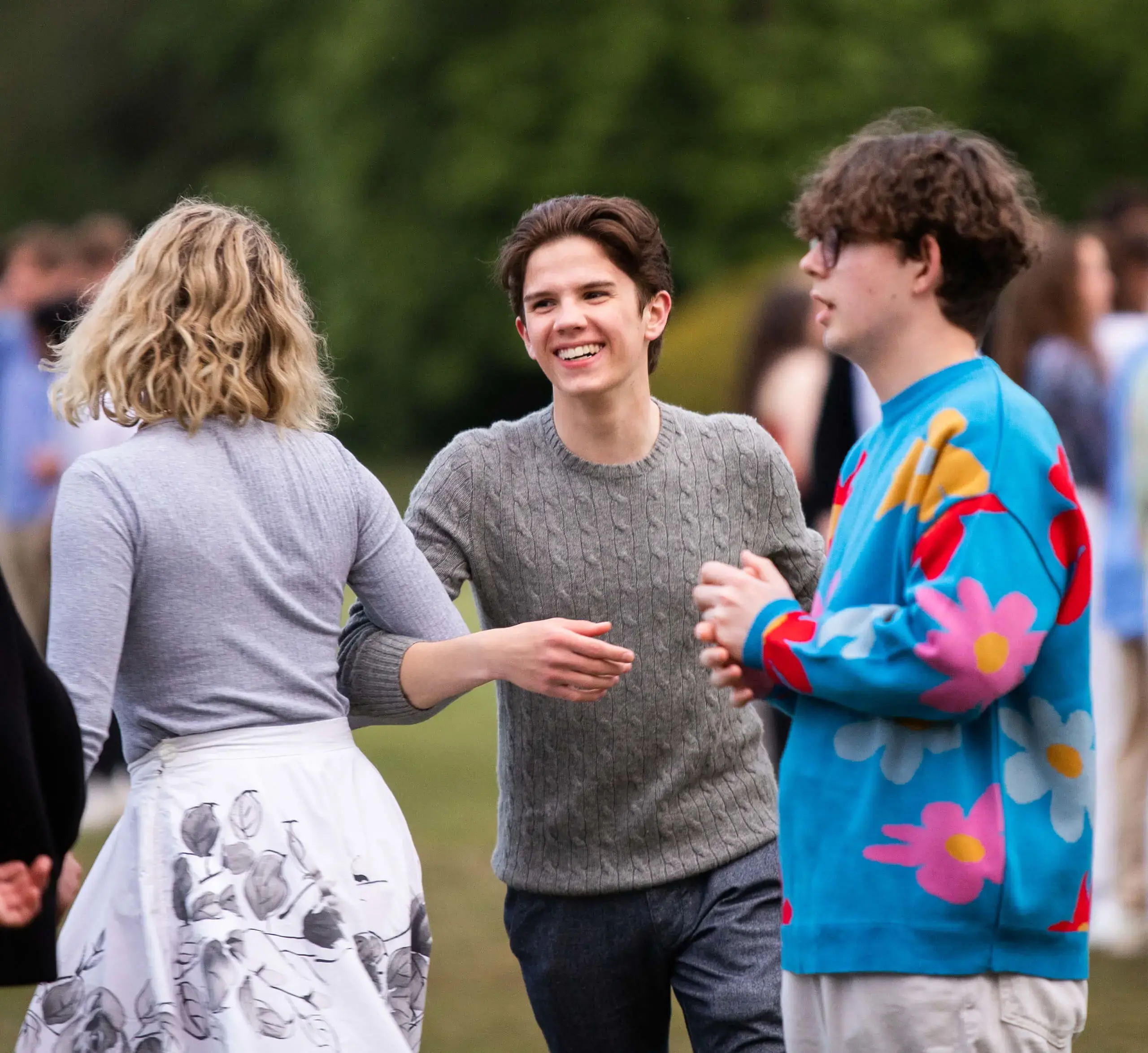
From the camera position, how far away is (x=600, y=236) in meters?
3.66

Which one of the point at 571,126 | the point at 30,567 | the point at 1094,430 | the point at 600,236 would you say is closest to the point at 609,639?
the point at 600,236

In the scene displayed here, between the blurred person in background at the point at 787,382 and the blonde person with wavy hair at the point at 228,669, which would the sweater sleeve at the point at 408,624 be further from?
the blurred person in background at the point at 787,382

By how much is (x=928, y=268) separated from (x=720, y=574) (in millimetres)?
584

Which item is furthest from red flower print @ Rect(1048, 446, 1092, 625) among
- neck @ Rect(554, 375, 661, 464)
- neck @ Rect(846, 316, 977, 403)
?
neck @ Rect(554, 375, 661, 464)

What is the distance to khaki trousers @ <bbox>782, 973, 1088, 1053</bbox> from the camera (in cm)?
271

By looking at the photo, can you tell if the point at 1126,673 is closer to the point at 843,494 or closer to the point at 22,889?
the point at 843,494

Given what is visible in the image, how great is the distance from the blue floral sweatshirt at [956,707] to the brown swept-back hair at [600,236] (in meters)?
1.02

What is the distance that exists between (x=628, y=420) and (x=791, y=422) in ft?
10.2

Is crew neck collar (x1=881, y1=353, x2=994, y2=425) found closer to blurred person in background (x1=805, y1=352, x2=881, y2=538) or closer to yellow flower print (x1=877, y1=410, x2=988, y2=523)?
yellow flower print (x1=877, y1=410, x2=988, y2=523)

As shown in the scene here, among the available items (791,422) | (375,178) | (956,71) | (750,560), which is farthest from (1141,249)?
(375,178)

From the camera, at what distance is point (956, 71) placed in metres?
29.0

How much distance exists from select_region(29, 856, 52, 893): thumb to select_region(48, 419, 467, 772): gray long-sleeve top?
7.9 inches

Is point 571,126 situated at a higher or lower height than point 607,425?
higher

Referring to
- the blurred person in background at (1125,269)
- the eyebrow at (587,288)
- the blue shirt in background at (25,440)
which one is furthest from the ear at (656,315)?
the blue shirt in background at (25,440)
